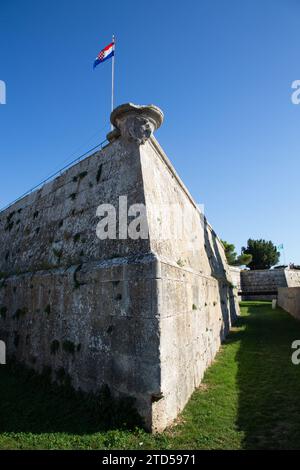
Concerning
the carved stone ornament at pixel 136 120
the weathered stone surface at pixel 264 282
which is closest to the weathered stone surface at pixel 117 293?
the carved stone ornament at pixel 136 120

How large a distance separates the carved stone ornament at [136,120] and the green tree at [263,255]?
51900 millimetres

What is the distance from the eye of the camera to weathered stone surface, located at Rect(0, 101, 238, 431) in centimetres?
536

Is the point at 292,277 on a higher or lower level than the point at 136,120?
lower

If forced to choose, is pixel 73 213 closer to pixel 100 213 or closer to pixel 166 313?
pixel 100 213

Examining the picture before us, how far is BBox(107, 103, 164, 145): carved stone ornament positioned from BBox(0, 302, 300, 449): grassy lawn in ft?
18.8

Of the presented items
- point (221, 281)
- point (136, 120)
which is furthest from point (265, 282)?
point (136, 120)

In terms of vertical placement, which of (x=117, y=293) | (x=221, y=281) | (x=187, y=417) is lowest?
(x=187, y=417)

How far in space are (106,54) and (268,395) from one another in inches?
444

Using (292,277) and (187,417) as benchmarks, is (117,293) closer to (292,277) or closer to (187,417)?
(187,417)

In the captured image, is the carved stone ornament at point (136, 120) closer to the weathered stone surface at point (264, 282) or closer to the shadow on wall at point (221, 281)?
the shadow on wall at point (221, 281)

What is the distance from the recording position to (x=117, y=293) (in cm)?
581

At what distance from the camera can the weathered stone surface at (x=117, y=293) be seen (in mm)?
5359
